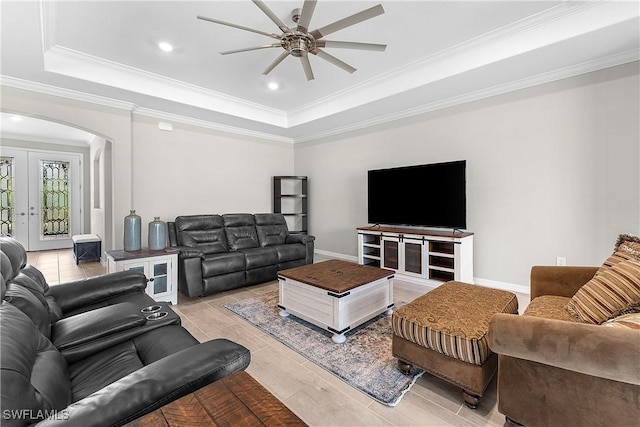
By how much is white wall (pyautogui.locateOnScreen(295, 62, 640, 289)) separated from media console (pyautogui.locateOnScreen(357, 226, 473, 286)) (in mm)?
363

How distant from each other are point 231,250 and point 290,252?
87 centimetres

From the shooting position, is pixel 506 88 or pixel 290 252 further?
pixel 290 252

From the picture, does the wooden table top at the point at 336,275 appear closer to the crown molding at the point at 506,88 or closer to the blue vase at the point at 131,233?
the blue vase at the point at 131,233

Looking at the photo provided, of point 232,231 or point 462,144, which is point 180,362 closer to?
point 232,231

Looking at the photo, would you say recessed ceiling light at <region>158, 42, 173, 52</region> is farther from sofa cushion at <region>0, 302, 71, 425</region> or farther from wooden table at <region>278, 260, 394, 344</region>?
sofa cushion at <region>0, 302, 71, 425</region>

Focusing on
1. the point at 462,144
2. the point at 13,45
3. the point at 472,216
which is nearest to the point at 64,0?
the point at 13,45

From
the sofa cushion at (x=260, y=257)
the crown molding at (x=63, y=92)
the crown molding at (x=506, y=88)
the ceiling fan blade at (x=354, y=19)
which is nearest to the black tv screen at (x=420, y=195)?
the crown molding at (x=506, y=88)

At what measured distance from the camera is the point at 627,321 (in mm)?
1226

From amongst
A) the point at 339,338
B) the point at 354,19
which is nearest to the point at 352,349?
the point at 339,338

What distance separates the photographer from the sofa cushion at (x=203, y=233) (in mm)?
3965

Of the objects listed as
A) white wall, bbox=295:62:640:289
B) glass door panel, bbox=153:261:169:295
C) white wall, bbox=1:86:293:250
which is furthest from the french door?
white wall, bbox=295:62:640:289

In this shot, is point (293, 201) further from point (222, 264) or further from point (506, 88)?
point (506, 88)

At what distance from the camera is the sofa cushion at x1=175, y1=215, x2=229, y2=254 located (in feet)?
13.0

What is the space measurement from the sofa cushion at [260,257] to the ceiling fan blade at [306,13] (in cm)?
272
